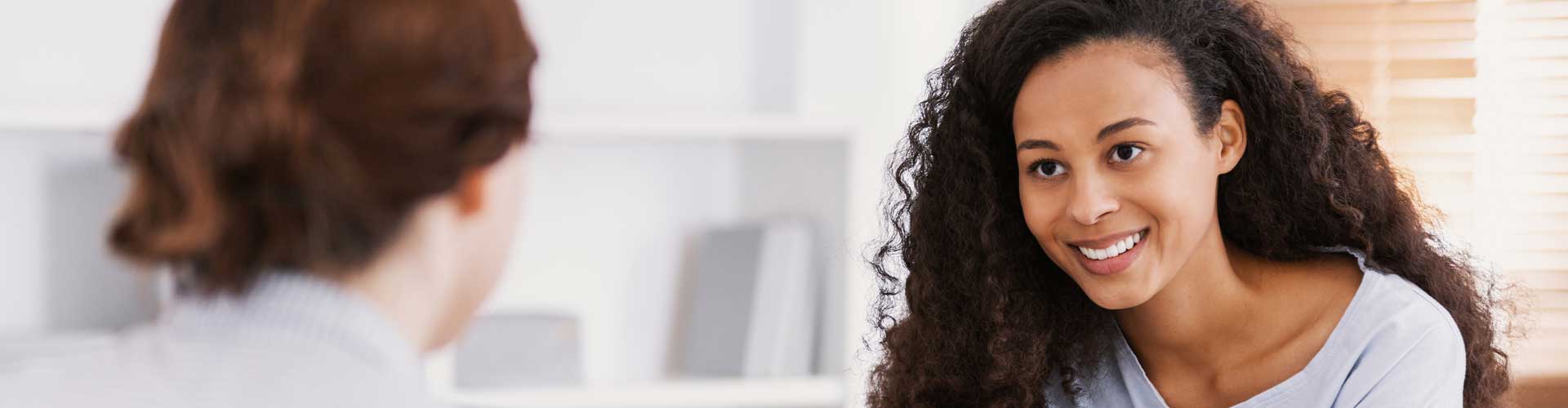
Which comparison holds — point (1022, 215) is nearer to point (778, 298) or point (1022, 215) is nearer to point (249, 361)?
point (778, 298)

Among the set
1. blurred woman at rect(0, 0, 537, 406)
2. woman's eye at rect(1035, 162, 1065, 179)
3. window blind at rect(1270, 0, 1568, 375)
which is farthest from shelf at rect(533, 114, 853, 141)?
blurred woman at rect(0, 0, 537, 406)

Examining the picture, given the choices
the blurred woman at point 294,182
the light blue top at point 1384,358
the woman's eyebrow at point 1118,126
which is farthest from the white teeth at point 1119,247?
the blurred woman at point 294,182

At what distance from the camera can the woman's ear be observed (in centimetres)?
141

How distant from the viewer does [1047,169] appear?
4.51 ft

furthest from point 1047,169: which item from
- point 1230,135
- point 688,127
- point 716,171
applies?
point 716,171

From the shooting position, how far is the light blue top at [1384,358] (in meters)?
1.37

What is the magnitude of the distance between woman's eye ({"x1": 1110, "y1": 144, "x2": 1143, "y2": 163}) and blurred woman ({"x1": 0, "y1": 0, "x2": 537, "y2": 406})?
82 centimetres

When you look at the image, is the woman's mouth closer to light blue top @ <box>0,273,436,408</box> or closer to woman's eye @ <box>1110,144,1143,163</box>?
woman's eye @ <box>1110,144,1143,163</box>

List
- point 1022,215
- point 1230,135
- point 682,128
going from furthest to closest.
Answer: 1. point 682,128
2. point 1022,215
3. point 1230,135

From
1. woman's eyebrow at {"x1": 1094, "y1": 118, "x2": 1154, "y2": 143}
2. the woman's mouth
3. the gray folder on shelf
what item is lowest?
the gray folder on shelf

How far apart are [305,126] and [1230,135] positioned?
3.61ft

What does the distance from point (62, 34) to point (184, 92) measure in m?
1.43

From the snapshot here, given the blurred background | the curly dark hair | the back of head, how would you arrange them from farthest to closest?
the blurred background
the curly dark hair
the back of head

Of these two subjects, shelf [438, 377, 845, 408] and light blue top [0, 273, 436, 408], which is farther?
shelf [438, 377, 845, 408]
